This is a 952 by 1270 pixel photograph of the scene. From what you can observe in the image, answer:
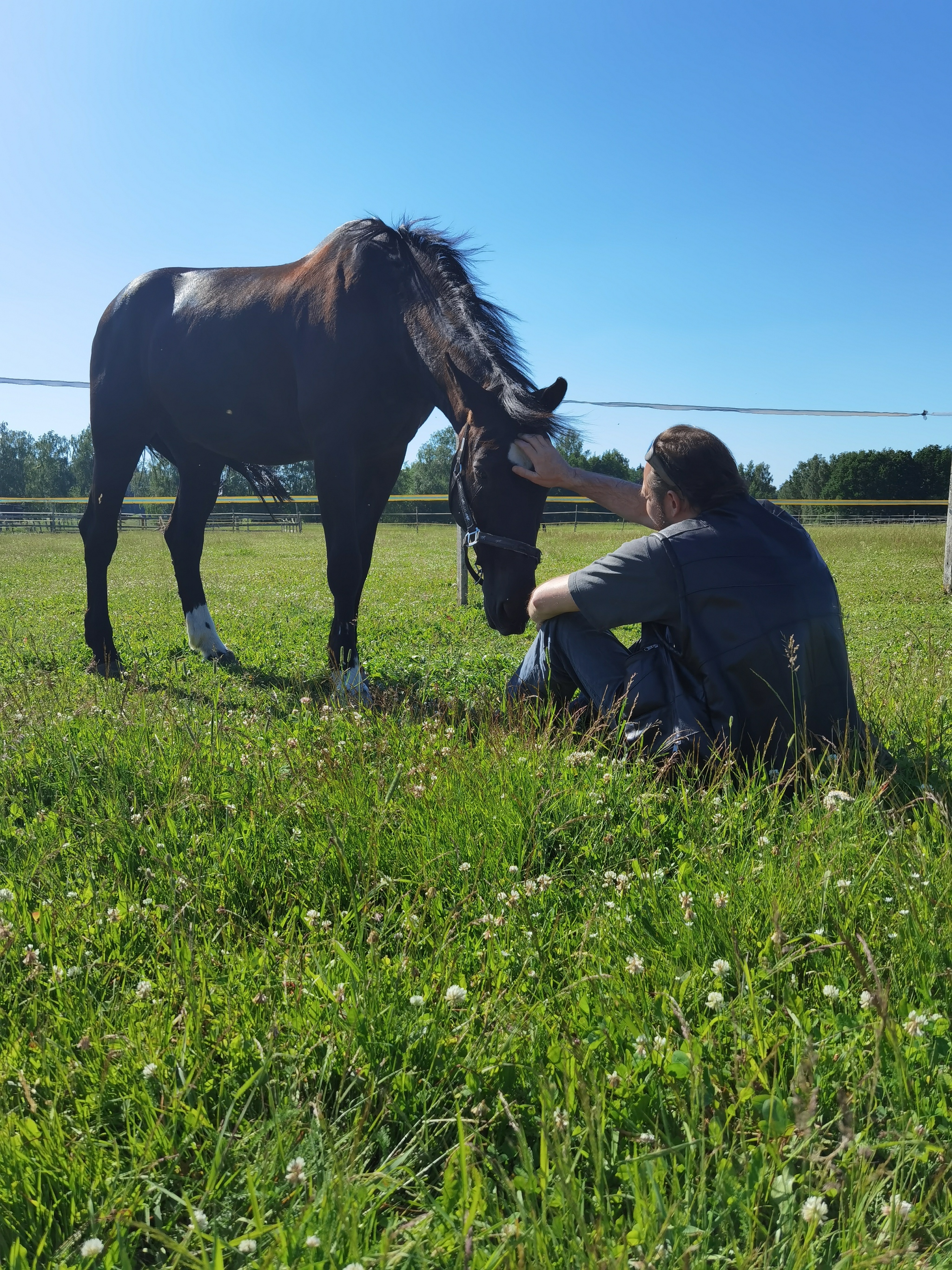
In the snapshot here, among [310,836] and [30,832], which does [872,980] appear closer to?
[310,836]

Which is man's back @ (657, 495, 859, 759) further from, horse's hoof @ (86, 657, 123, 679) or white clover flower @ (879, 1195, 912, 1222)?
horse's hoof @ (86, 657, 123, 679)

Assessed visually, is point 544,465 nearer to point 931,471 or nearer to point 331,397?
point 331,397

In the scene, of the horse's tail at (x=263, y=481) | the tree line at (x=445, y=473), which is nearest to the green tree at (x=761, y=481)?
the tree line at (x=445, y=473)

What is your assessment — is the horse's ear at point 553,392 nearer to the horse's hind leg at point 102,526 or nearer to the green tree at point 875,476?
the horse's hind leg at point 102,526

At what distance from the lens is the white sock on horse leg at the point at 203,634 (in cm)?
725

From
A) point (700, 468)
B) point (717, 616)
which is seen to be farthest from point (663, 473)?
point (717, 616)

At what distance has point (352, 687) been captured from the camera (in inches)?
204

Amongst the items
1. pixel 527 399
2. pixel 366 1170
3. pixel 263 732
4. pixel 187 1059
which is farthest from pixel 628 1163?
pixel 527 399

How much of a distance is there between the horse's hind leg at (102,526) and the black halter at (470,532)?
142 inches

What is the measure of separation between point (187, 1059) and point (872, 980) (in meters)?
1.55

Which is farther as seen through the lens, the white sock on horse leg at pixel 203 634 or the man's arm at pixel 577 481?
the white sock on horse leg at pixel 203 634

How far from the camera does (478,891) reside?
7.79 ft

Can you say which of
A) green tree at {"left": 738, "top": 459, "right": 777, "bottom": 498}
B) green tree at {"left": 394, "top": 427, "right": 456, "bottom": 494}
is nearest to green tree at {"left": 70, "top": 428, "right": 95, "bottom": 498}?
green tree at {"left": 394, "top": 427, "right": 456, "bottom": 494}

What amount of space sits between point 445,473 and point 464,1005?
88.7 meters
